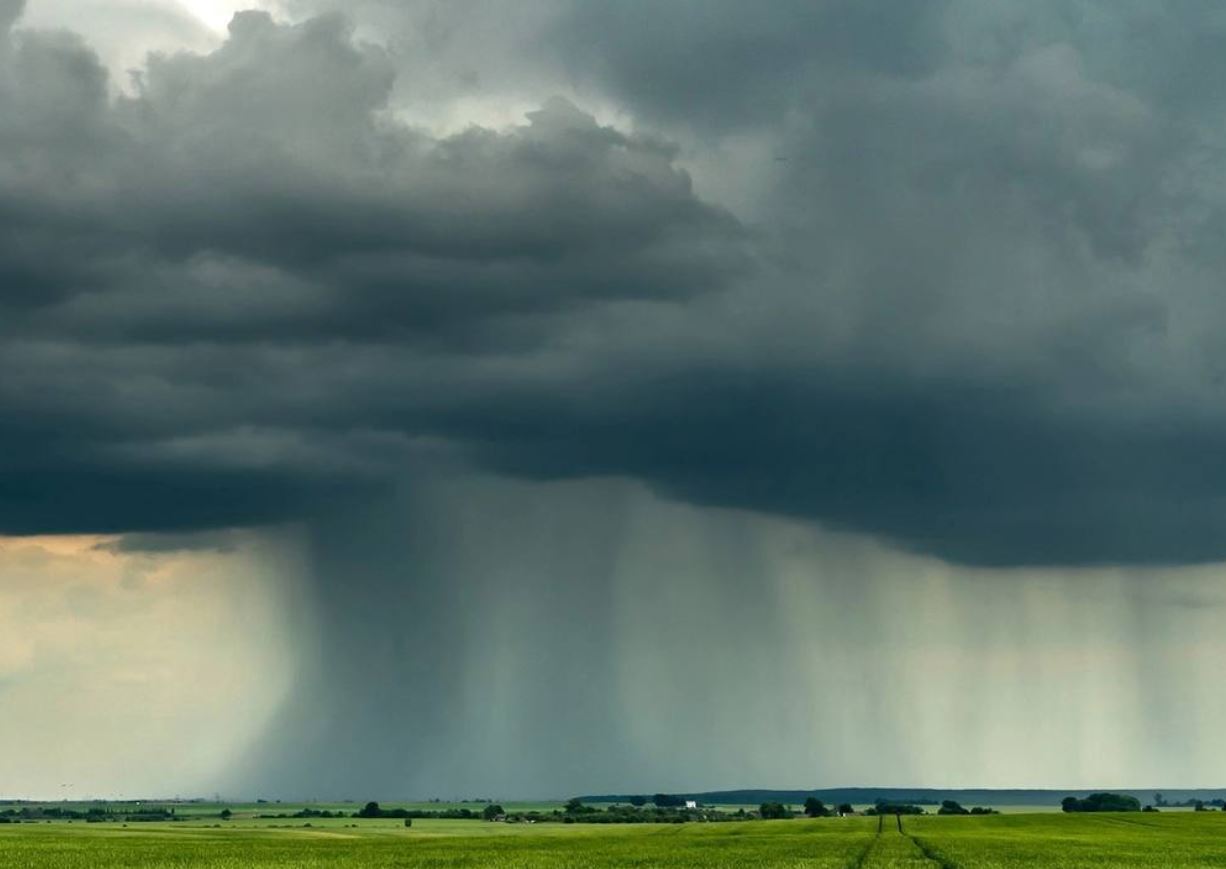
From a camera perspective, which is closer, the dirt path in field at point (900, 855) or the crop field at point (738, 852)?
the dirt path in field at point (900, 855)

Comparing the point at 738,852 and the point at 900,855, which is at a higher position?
the point at 900,855

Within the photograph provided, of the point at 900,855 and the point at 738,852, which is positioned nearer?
the point at 900,855

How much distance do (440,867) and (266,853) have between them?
26.8 m

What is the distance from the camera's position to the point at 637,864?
300ft

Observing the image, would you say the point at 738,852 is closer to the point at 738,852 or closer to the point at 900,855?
the point at 738,852

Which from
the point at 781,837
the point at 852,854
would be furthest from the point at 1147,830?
the point at 852,854

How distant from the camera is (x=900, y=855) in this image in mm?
96188

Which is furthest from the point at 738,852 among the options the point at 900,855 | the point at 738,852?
the point at 900,855

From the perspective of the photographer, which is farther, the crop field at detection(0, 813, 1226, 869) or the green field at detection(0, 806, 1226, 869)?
the green field at detection(0, 806, 1226, 869)

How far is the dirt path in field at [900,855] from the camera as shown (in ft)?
275

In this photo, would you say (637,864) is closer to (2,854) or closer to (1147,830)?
(2,854)

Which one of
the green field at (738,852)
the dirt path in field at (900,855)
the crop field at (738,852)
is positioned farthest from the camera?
the green field at (738,852)

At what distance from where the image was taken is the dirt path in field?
275ft

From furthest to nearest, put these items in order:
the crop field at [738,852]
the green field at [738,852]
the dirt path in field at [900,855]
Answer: the green field at [738,852] → the crop field at [738,852] → the dirt path in field at [900,855]
